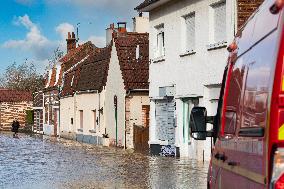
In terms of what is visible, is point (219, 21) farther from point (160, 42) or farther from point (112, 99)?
point (112, 99)

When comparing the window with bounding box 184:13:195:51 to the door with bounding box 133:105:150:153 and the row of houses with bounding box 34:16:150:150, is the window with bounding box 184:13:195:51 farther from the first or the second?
the row of houses with bounding box 34:16:150:150

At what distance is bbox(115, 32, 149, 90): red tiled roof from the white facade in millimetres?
5020

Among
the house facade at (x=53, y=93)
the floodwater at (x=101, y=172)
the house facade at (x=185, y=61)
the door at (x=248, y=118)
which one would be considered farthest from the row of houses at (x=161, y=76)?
the door at (x=248, y=118)

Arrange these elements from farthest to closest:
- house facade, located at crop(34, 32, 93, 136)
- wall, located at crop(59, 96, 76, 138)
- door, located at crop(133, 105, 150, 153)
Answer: house facade, located at crop(34, 32, 93, 136)
wall, located at crop(59, 96, 76, 138)
door, located at crop(133, 105, 150, 153)

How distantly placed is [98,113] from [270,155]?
39.3m

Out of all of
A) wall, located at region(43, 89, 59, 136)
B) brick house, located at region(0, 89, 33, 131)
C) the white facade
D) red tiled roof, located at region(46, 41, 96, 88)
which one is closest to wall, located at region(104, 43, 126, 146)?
the white facade

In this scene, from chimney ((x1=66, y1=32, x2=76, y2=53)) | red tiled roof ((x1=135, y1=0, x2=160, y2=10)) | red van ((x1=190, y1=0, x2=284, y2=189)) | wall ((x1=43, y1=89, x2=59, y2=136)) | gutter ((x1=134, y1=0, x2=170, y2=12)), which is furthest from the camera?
chimney ((x1=66, y1=32, x2=76, y2=53))

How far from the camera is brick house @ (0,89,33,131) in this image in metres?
84.6

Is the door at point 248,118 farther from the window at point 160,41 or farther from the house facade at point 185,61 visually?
the window at point 160,41

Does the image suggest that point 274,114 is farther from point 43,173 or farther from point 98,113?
point 98,113

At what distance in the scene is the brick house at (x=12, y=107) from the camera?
277 feet

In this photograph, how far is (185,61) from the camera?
2709 centimetres

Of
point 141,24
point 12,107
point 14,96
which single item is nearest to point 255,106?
point 141,24

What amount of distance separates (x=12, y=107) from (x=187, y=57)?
203 feet
